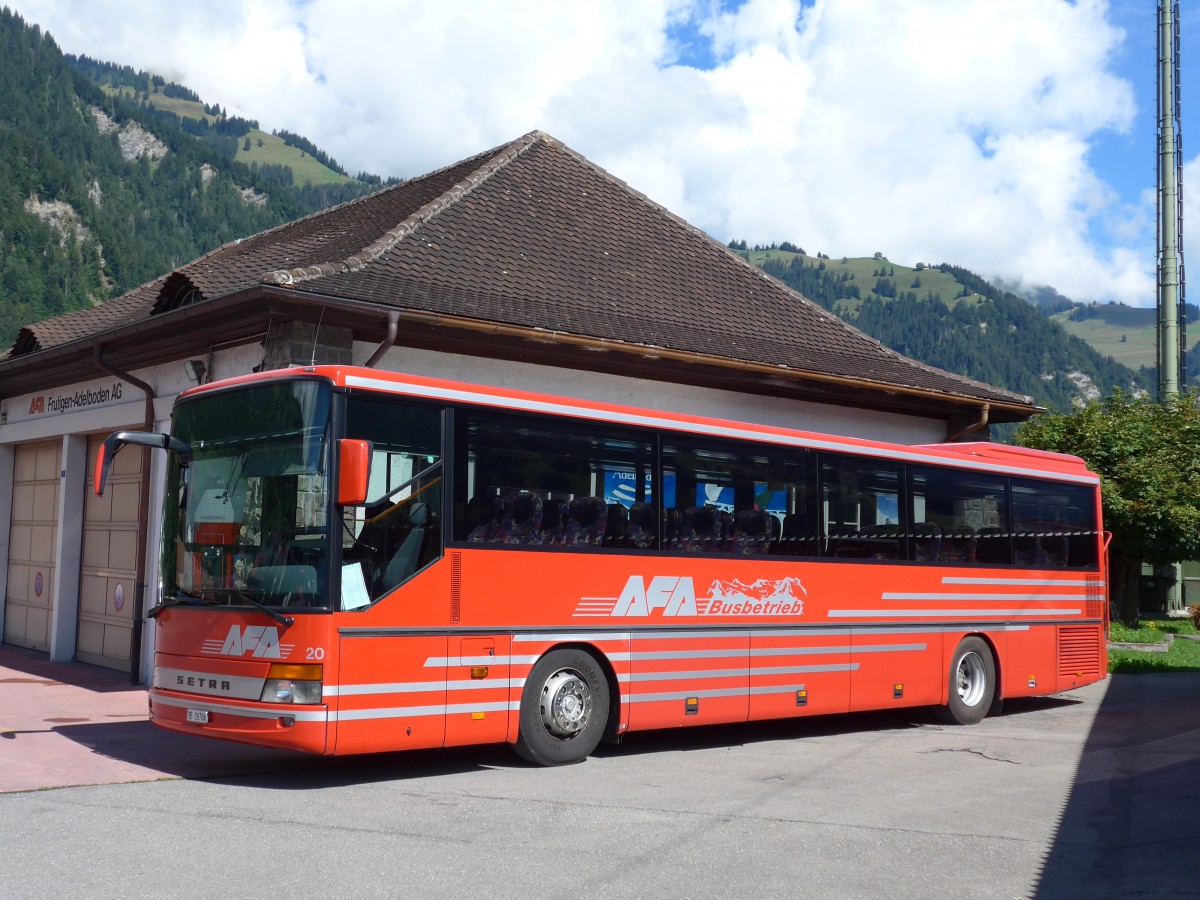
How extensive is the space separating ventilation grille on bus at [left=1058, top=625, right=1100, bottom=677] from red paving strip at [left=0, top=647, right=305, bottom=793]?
9237 millimetres

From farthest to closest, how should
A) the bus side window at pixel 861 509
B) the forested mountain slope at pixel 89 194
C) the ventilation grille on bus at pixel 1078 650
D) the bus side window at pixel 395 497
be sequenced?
1. the forested mountain slope at pixel 89 194
2. the ventilation grille on bus at pixel 1078 650
3. the bus side window at pixel 861 509
4. the bus side window at pixel 395 497

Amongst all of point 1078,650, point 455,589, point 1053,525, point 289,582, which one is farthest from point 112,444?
point 1078,650

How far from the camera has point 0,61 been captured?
17138cm

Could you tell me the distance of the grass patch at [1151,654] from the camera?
830 inches

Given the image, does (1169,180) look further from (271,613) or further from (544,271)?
(271,613)

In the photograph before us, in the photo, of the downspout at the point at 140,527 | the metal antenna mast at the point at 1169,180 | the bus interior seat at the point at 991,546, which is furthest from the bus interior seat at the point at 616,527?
the metal antenna mast at the point at 1169,180

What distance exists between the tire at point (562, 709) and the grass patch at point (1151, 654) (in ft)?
43.7

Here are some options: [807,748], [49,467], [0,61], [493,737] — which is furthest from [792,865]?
[0,61]

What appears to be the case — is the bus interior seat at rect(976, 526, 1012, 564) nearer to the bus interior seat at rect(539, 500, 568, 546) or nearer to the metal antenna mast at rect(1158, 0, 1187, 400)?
the bus interior seat at rect(539, 500, 568, 546)

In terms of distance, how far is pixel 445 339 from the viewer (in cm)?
1436

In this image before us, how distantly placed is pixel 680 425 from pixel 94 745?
18.2 feet

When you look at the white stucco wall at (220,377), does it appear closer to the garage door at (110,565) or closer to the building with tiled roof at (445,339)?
the building with tiled roof at (445,339)

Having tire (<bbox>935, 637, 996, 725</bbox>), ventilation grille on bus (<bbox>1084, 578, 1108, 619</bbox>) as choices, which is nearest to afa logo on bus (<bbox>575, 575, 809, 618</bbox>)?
tire (<bbox>935, 637, 996, 725</bbox>)

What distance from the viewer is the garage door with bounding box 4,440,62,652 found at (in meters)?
19.0
